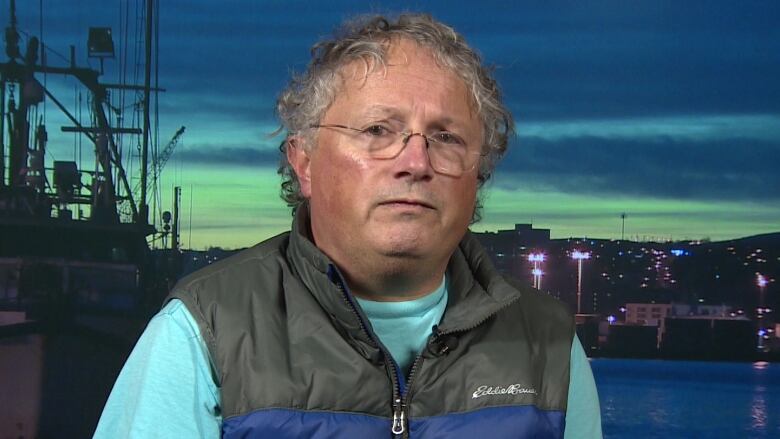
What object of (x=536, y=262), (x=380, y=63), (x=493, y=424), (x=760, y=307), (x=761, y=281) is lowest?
(x=760, y=307)

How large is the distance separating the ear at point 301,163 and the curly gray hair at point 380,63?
15 mm

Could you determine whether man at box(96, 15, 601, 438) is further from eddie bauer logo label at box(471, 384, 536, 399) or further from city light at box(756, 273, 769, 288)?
city light at box(756, 273, 769, 288)

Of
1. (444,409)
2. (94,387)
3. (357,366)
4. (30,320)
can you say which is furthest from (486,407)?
(94,387)

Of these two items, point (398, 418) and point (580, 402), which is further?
point (580, 402)

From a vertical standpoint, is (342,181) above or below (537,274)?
above

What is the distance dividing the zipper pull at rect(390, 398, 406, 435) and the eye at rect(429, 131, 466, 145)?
32 cm

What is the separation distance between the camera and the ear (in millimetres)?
1309

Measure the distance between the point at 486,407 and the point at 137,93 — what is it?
4738 millimetres

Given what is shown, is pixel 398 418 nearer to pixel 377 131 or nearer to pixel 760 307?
pixel 377 131

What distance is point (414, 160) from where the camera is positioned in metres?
1.16

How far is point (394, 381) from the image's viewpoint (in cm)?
117

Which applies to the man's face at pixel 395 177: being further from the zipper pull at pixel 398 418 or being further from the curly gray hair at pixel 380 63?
the zipper pull at pixel 398 418

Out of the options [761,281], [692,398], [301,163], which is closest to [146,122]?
[301,163]

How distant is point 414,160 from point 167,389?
15.0 inches
